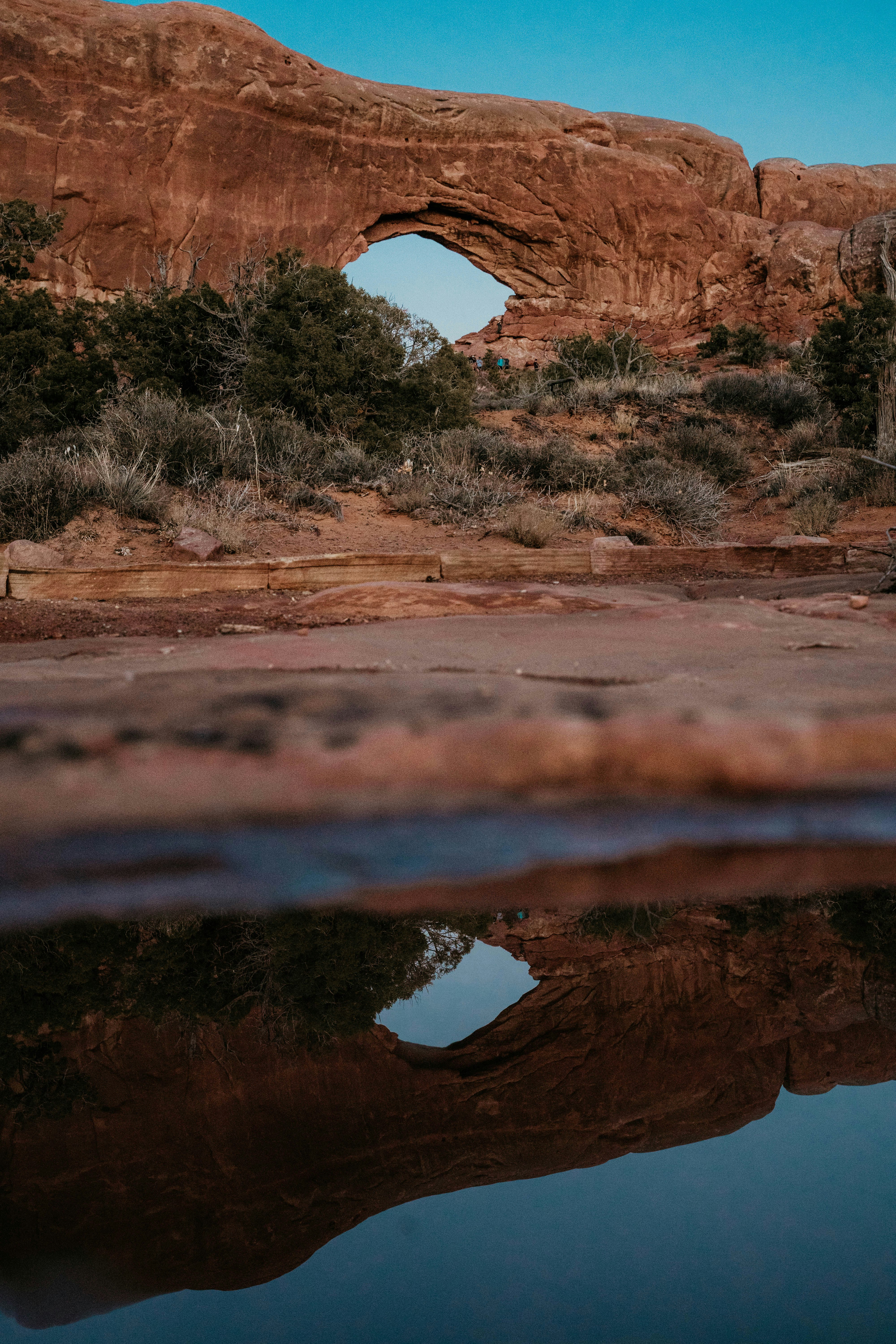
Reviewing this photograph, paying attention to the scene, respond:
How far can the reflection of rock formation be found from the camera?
776 millimetres

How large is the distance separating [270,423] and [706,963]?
39.5 ft

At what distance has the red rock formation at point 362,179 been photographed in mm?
25000

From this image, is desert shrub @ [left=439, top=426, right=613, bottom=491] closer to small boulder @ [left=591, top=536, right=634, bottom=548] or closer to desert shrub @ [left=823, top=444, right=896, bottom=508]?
small boulder @ [left=591, top=536, right=634, bottom=548]

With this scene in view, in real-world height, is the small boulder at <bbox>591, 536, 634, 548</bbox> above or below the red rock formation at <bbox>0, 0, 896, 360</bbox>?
below

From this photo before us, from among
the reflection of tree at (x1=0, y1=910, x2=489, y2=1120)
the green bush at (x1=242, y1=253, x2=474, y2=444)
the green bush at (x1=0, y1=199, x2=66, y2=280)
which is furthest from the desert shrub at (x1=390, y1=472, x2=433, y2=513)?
the green bush at (x1=0, y1=199, x2=66, y2=280)

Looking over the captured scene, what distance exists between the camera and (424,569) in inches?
287

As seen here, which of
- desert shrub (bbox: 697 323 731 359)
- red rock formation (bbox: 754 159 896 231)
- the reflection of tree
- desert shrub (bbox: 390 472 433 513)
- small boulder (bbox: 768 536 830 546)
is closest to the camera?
the reflection of tree

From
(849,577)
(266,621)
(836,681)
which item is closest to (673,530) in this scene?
(849,577)

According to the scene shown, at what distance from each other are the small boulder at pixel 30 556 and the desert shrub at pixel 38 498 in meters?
0.60

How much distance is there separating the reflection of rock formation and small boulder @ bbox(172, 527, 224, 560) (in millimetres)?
7659

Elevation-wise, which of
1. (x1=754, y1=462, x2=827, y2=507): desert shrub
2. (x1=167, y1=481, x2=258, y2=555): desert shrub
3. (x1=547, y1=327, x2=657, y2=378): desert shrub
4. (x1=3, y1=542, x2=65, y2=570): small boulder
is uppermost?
(x1=547, y1=327, x2=657, y2=378): desert shrub

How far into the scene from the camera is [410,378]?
14586mm

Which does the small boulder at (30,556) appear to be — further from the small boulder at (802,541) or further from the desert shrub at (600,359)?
the desert shrub at (600,359)

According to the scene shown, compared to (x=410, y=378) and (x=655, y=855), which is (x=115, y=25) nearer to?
(x=410, y=378)
